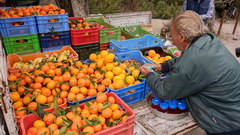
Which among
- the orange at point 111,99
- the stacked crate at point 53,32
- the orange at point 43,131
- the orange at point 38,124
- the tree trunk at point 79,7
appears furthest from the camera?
the tree trunk at point 79,7

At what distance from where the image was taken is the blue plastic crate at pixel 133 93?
228 centimetres

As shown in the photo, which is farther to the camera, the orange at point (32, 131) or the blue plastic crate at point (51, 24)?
the blue plastic crate at point (51, 24)

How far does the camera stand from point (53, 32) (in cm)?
334

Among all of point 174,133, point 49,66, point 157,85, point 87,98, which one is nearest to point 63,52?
point 49,66

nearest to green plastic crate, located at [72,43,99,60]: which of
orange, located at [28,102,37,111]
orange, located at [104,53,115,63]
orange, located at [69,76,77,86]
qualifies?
orange, located at [104,53,115,63]

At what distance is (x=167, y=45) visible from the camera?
4160mm

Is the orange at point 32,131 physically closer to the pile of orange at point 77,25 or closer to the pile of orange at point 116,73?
the pile of orange at point 116,73

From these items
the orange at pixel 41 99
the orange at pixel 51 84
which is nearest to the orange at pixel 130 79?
the orange at pixel 51 84

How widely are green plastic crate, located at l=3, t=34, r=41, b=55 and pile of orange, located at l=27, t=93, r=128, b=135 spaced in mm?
1823

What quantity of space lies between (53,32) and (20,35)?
1.66 ft

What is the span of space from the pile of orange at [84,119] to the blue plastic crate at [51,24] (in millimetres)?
1842

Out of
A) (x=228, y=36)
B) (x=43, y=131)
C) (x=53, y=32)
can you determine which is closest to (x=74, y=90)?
(x=43, y=131)

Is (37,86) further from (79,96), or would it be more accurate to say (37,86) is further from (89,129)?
(89,129)

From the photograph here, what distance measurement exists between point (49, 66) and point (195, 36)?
1825mm
